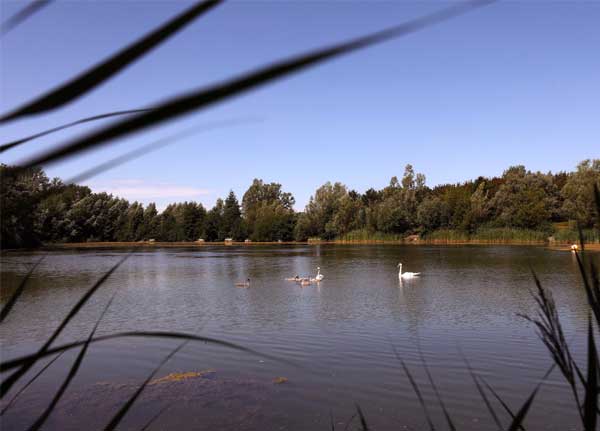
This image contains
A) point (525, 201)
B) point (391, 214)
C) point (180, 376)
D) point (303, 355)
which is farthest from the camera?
point (391, 214)

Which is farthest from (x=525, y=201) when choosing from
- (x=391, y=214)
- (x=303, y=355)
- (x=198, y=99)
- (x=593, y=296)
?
(x=198, y=99)

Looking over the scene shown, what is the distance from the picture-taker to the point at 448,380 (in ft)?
29.9

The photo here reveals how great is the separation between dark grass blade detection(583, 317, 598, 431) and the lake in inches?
10.1

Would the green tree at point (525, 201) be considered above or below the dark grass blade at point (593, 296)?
above

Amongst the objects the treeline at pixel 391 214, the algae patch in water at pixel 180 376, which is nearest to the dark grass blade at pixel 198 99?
the algae patch in water at pixel 180 376

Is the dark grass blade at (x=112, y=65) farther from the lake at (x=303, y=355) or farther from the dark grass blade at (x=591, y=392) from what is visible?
the dark grass blade at (x=591, y=392)

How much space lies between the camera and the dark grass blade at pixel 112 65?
0.48 m

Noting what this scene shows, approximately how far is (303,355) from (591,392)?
10.7 metres

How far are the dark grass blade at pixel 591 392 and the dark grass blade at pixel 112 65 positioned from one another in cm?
68

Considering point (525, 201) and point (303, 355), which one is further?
point (525, 201)

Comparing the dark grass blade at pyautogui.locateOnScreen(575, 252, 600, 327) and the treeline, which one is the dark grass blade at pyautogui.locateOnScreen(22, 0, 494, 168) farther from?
the treeline

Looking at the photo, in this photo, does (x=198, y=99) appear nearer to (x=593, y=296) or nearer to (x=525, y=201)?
(x=593, y=296)

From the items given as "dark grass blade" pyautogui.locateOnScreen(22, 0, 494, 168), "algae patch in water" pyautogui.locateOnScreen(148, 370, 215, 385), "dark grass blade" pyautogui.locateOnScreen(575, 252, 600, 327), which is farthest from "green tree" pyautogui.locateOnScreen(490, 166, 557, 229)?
"dark grass blade" pyautogui.locateOnScreen(22, 0, 494, 168)

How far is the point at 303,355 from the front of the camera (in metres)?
11.1
